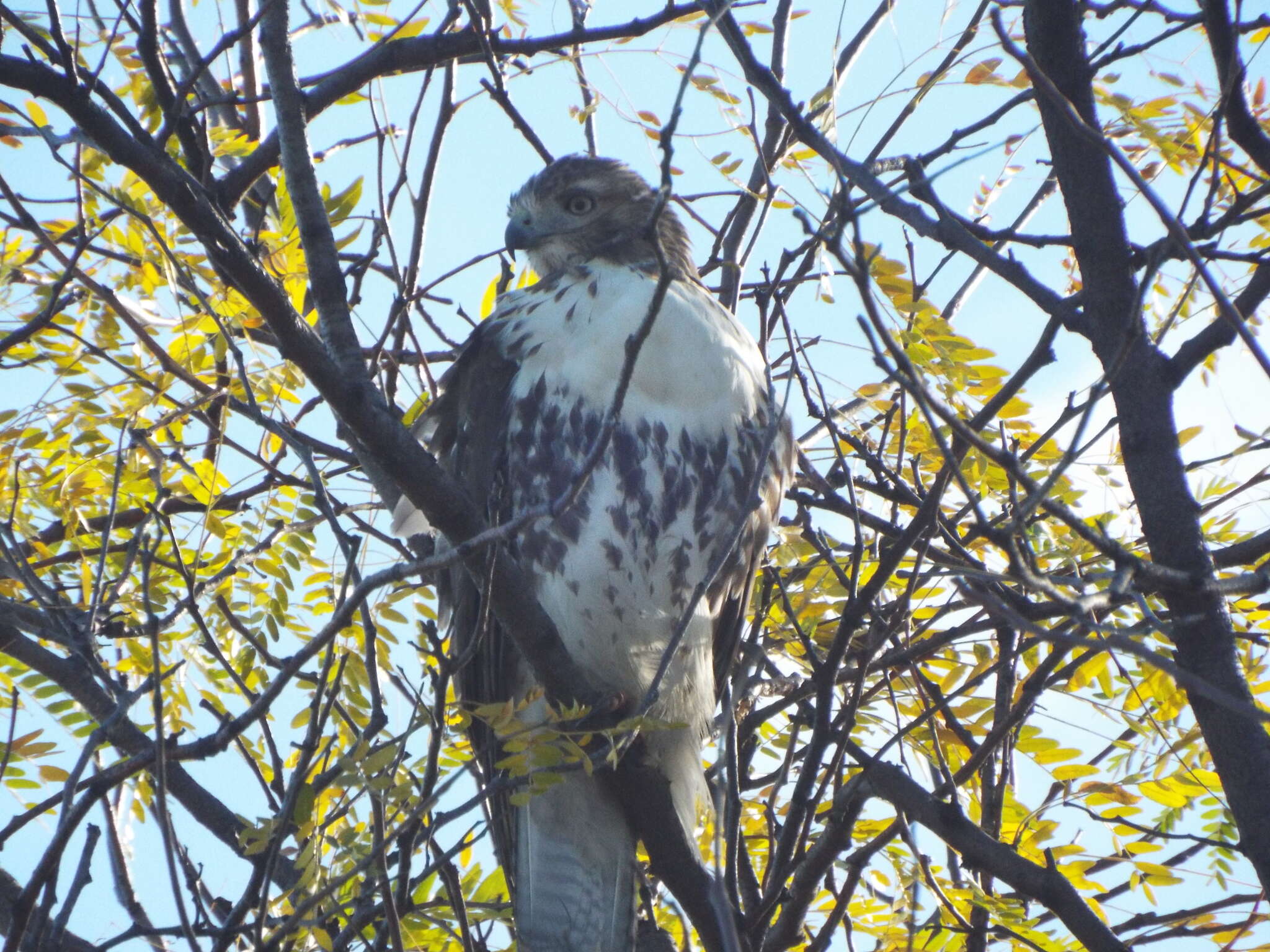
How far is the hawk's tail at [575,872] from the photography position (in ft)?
10.6

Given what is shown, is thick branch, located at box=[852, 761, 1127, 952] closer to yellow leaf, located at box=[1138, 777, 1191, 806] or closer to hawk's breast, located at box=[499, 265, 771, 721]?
yellow leaf, located at box=[1138, 777, 1191, 806]

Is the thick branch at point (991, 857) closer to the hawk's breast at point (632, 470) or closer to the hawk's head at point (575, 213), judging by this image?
the hawk's breast at point (632, 470)

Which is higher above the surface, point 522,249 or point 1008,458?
point 522,249

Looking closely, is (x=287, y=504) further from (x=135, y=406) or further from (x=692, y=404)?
(x=692, y=404)

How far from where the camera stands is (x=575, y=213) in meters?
4.04

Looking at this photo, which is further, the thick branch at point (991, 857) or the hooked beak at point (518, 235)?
the hooked beak at point (518, 235)

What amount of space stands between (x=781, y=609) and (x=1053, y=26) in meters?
1.72

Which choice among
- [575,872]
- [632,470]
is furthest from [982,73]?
[575,872]

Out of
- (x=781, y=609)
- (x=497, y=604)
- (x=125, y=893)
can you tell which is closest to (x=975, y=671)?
(x=781, y=609)

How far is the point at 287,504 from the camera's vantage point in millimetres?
3531

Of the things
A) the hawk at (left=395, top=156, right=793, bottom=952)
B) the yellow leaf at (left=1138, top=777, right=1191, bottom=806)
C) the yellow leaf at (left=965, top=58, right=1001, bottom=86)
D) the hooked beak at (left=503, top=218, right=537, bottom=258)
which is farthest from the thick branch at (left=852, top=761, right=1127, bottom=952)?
the hooked beak at (left=503, top=218, right=537, bottom=258)

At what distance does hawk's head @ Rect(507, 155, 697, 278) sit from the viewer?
157 inches

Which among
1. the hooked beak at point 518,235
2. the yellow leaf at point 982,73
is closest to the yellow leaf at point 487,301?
the hooked beak at point 518,235

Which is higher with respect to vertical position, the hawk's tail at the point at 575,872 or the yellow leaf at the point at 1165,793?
the hawk's tail at the point at 575,872
